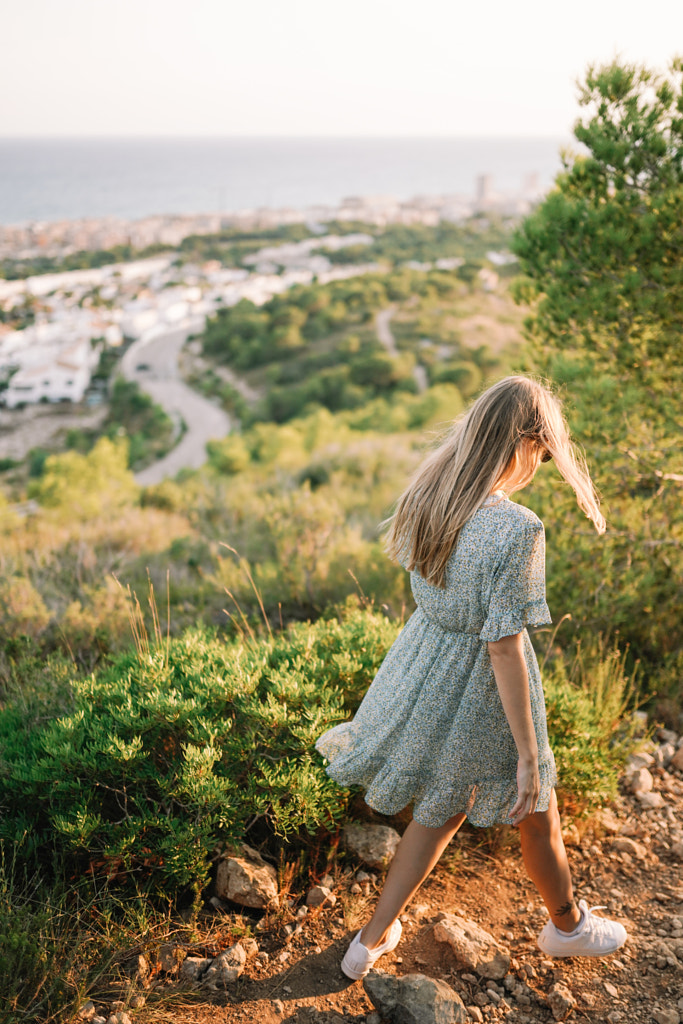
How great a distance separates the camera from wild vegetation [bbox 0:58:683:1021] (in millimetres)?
1988

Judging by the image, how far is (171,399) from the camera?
45.2m

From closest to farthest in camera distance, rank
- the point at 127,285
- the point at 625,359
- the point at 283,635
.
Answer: the point at 283,635 < the point at 625,359 < the point at 127,285

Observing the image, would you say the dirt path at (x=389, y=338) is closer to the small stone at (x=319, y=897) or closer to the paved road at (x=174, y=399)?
the paved road at (x=174, y=399)

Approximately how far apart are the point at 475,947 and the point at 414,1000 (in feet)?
1.01

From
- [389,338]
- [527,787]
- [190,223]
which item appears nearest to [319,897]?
[527,787]

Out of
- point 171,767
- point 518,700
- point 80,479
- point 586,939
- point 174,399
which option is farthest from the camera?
point 174,399

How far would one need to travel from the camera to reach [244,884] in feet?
6.64

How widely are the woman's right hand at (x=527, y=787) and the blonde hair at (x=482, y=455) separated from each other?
1.54 ft

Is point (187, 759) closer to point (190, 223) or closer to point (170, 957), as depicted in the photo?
point (170, 957)

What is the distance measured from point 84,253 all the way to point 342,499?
101096mm

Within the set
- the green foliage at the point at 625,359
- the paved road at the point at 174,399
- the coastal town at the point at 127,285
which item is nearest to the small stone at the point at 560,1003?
the green foliage at the point at 625,359

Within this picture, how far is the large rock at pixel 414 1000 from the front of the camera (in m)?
1.72

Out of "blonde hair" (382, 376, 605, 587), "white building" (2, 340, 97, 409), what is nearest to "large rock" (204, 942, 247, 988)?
"blonde hair" (382, 376, 605, 587)

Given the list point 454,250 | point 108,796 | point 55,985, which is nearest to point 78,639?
point 108,796
